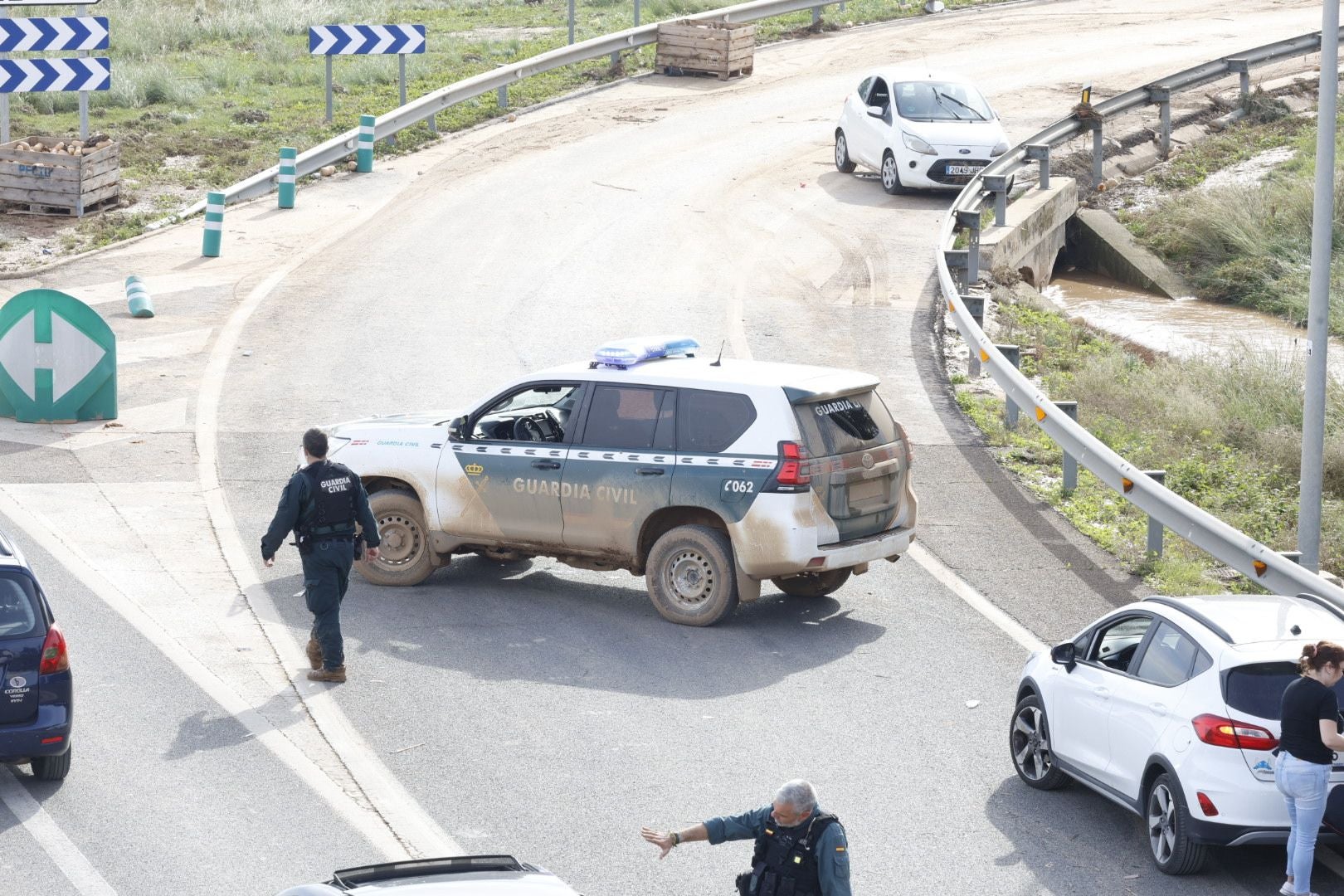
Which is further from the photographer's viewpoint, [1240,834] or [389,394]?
[389,394]

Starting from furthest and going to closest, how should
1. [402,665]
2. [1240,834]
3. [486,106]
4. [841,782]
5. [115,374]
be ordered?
[486,106] < [115,374] < [402,665] < [841,782] < [1240,834]

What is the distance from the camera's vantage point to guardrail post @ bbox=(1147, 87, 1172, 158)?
2977cm

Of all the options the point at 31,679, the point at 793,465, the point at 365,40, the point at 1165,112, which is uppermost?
the point at 365,40

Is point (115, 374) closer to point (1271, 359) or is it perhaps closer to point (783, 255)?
point (783, 255)

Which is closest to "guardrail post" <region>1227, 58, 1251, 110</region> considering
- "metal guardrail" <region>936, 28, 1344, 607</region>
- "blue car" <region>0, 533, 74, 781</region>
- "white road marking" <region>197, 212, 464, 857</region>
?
"metal guardrail" <region>936, 28, 1344, 607</region>

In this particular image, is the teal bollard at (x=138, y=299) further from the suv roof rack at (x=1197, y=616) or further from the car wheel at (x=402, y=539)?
the suv roof rack at (x=1197, y=616)

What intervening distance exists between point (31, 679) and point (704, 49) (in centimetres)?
2745

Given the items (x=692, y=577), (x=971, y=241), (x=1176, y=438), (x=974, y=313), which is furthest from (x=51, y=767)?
(x=971, y=241)

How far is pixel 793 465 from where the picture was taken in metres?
12.2

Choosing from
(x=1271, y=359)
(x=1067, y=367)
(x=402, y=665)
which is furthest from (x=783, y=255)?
(x=402, y=665)

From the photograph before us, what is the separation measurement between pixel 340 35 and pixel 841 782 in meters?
22.6

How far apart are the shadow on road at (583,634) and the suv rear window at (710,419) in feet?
4.53

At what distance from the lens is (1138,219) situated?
28.5 metres

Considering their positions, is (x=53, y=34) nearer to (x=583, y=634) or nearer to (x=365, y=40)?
(x=365, y=40)
